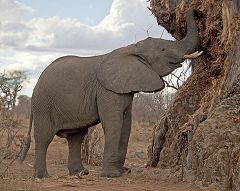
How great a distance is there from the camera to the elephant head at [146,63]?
750 cm

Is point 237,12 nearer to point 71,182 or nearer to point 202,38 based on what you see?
point 202,38

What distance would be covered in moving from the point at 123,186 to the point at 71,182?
2.15 ft

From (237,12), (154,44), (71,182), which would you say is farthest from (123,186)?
(237,12)

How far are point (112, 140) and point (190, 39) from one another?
177 centimetres

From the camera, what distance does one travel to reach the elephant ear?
7.50 m

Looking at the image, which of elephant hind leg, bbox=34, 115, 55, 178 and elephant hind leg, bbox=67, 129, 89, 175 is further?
elephant hind leg, bbox=67, 129, 89, 175

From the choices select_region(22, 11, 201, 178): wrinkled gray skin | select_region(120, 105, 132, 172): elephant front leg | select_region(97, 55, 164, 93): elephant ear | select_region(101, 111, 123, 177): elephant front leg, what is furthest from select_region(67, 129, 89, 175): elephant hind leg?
select_region(97, 55, 164, 93): elephant ear

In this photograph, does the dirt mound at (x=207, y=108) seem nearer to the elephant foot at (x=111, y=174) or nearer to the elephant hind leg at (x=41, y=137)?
the elephant foot at (x=111, y=174)

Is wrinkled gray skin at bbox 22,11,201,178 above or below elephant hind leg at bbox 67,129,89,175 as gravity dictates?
above

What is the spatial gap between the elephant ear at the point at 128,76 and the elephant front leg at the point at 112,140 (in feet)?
1.27

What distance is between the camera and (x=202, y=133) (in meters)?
6.39

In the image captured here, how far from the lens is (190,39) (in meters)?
7.49

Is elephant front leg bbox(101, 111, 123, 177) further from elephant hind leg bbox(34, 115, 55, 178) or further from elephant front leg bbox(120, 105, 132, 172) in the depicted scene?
elephant hind leg bbox(34, 115, 55, 178)

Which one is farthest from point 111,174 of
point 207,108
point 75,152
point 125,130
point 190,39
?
point 190,39
